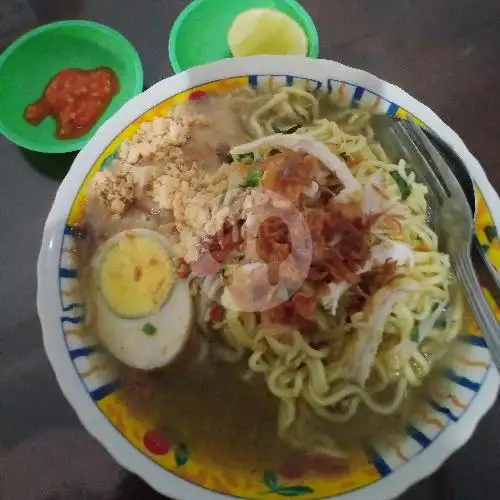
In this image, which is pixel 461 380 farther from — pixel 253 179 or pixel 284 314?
pixel 253 179

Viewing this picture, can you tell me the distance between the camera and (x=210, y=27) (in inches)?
71.3

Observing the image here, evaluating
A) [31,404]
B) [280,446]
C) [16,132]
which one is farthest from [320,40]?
[31,404]

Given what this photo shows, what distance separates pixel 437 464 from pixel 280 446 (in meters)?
0.35

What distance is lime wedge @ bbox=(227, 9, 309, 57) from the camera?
1.68 meters

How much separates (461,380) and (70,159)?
1247mm

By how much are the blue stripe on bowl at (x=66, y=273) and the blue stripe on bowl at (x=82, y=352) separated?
0.56 ft

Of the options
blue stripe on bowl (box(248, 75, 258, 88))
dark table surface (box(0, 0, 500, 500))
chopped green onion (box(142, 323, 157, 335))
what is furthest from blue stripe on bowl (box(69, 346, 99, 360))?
blue stripe on bowl (box(248, 75, 258, 88))

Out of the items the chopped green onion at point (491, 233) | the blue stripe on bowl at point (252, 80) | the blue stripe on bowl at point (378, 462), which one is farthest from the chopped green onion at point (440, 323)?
the blue stripe on bowl at point (252, 80)

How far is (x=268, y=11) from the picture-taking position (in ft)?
5.70

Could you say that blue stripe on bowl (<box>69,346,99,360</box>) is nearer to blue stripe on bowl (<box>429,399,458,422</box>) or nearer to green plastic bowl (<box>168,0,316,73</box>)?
blue stripe on bowl (<box>429,399,458,422</box>)

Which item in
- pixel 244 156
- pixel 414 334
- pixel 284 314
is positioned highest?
pixel 244 156

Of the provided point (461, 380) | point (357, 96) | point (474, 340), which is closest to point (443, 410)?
point (461, 380)

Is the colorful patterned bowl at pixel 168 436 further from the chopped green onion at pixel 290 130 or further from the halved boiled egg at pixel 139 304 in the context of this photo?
the chopped green onion at pixel 290 130

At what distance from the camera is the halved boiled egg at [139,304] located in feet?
4.23
